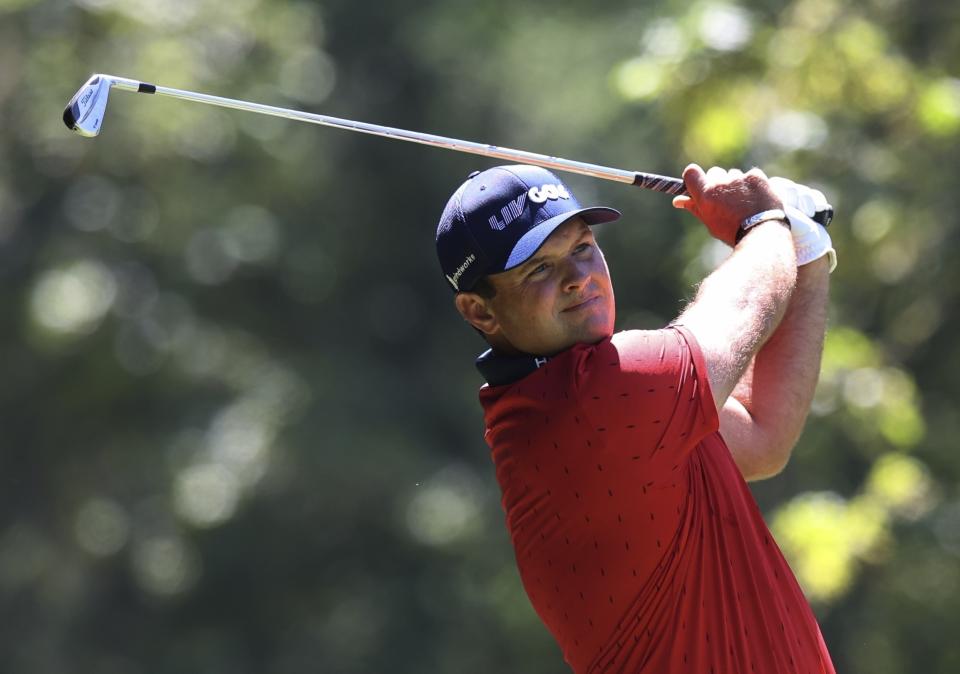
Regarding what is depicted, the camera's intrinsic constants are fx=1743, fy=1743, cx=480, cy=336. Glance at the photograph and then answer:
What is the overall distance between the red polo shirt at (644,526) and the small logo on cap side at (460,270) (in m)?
0.24

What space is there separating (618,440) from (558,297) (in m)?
0.31

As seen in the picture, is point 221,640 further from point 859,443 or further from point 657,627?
point 657,627

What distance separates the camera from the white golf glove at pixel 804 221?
11.4ft

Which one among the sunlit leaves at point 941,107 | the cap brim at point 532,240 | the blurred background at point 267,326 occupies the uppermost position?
the blurred background at point 267,326

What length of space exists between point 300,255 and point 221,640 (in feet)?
12.3

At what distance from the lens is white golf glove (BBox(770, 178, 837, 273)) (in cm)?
346

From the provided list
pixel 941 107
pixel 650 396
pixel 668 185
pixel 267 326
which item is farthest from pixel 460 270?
pixel 267 326

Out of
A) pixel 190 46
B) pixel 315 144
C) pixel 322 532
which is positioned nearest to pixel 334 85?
pixel 315 144

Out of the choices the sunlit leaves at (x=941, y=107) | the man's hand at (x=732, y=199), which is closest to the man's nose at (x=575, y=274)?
the man's hand at (x=732, y=199)

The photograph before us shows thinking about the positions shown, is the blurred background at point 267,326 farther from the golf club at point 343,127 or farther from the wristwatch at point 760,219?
the wristwatch at point 760,219

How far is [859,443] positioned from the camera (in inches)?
304

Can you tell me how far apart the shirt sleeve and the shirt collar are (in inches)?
5.3

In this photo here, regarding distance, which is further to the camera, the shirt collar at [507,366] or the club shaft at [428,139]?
the club shaft at [428,139]

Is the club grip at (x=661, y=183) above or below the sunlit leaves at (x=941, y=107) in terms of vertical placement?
below
